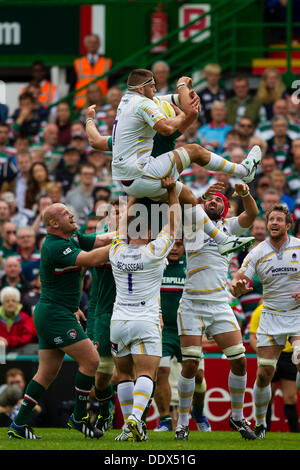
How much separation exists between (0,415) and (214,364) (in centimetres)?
305

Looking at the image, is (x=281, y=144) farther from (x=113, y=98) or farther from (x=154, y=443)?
(x=154, y=443)

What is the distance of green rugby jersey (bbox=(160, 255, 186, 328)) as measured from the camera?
44.9 ft

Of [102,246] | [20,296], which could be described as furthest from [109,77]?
[102,246]

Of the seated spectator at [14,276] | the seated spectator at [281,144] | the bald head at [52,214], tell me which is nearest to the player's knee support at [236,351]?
the bald head at [52,214]

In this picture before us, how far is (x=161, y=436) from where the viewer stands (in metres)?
11.9

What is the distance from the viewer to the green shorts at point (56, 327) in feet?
36.1

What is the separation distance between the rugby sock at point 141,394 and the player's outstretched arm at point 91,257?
4.20ft

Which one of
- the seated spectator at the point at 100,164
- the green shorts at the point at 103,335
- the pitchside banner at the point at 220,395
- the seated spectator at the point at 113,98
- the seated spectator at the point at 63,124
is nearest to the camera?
the green shorts at the point at 103,335

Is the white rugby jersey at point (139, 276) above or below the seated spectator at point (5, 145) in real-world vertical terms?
below

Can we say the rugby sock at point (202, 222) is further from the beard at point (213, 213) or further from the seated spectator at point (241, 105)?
the seated spectator at point (241, 105)

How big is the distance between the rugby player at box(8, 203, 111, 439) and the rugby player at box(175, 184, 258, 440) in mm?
1259

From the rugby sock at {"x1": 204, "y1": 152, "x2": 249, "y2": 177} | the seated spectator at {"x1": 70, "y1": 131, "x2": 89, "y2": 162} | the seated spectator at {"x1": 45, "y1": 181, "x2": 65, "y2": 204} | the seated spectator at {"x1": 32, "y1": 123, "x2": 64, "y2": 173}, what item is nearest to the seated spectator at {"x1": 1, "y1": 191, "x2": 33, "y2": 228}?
the seated spectator at {"x1": 45, "y1": 181, "x2": 65, "y2": 204}

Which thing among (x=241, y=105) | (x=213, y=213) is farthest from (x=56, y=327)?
(x=241, y=105)

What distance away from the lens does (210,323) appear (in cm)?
1194
